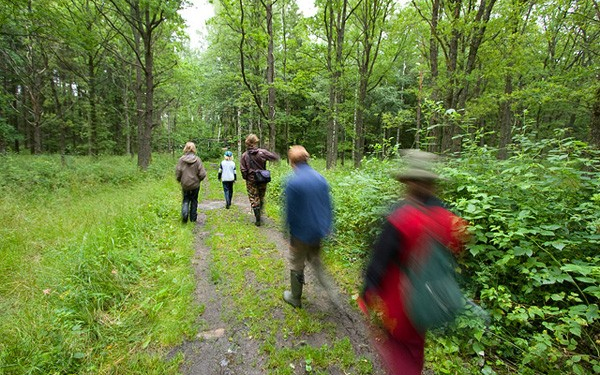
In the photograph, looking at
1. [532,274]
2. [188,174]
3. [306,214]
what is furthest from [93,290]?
[532,274]

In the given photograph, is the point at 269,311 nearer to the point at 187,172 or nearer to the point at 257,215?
the point at 257,215

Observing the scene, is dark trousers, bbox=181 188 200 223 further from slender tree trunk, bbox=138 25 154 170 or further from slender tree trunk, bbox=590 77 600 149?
slender tree trunk, bbox=590 77 600 149

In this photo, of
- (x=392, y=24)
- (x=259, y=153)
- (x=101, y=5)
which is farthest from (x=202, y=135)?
(x=259, y=153)

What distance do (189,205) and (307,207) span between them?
5036mm

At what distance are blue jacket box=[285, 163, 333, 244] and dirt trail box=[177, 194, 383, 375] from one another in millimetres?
1096

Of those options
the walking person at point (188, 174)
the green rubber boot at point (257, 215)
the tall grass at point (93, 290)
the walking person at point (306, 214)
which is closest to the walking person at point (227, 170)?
the walking person at point (188, 174)

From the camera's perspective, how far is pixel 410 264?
1788 mm

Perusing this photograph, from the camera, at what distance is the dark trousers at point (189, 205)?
6656 mm

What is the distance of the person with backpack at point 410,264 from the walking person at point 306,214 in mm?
1146

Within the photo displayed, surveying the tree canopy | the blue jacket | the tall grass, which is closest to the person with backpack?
the blue jacket

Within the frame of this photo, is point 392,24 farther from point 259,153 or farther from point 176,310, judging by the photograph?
point 176,310

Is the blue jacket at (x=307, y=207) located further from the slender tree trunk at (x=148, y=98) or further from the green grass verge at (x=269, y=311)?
the slender tree trunk at (x=148, y=98)

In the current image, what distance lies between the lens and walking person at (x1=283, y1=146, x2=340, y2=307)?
3.16 meters

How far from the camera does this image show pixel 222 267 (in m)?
4.59
